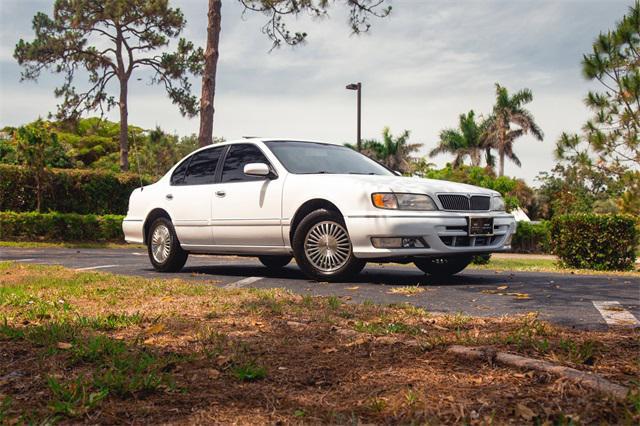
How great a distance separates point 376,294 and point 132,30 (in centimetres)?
3055

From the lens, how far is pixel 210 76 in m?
16.8

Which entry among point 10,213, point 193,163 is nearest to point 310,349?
point 193,163

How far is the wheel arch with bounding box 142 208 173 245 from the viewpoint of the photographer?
912 centimetres

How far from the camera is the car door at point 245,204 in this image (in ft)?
25.3

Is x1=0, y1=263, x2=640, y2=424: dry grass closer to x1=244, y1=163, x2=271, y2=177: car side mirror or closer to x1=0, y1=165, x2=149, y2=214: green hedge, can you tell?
x1=244, y1=163, x2=271, y2=177: car side mirror

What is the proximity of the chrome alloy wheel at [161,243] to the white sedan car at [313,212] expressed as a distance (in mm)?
14

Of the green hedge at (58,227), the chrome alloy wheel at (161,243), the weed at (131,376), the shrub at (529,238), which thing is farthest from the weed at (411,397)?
the shrub at (529,238)

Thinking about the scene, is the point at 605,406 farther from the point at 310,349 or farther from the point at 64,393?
the point at 64,393

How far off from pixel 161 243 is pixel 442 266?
372 cm

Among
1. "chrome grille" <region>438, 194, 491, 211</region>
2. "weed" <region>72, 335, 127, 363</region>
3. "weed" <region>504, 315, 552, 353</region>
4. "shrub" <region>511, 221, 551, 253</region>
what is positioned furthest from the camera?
"shrub" <region>511, 221, 551, 253</region>

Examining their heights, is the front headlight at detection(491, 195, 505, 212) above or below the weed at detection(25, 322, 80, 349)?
above

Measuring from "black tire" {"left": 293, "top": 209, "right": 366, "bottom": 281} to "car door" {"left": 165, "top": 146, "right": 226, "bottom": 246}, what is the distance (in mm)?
1539

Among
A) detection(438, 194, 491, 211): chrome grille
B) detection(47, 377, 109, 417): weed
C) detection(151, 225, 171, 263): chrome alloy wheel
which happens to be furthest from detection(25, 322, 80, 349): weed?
detection(151, 225, 171, 263): chrome alloy wheel

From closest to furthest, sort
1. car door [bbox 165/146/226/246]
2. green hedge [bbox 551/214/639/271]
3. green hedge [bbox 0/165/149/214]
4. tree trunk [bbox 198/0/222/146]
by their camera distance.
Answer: car door [bbox 165/146/226/246] → green hedge [bbox 551/214/639/271] → tree trunk [bbox 198/0/222/146] → green hedge [bbox 0/165/149/214]
